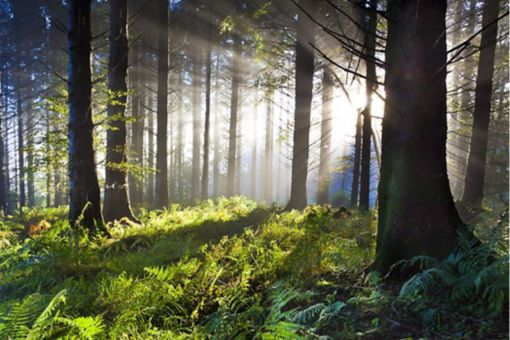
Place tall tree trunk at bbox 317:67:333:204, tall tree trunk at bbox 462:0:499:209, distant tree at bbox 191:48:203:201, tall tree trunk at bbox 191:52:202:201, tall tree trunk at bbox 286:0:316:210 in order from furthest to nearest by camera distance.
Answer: tall tree trunk at bbox 191:52:202:201 → distant tree at bbox 191:48:203:201 → tall tree trunk at bbox 317:67:333:204 → tall tree trunk at bbox 286:0:316:210 → tall tree trunk at bbox 462:0:499:209

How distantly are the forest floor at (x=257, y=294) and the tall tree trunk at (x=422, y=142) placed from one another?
23 cm

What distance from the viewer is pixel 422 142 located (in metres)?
3.17

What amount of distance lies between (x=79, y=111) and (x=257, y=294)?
5.02 metres

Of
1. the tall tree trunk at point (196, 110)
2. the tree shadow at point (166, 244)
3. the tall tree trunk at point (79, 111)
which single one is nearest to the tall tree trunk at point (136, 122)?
the tall tree trunk at point (196, 110)

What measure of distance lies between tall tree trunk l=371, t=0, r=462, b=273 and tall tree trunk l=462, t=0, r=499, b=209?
8142 mm

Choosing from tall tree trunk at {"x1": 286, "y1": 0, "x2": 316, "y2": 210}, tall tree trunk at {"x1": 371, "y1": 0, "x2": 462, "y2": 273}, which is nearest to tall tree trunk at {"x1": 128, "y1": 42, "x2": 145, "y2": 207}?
tall tree trunk at {"x1": 286, "y1": 0, "x2": 316, "y2": 210}

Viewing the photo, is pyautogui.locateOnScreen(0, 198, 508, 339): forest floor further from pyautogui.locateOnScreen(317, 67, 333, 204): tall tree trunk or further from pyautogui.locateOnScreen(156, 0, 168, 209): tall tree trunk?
pyautogui.locateOnScreen(317, 67, 333, 204): tall tree trunk

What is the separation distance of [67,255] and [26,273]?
514 millimetres

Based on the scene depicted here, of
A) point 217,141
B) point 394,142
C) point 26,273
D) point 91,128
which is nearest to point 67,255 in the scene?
point 26,273

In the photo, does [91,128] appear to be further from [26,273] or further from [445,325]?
[445,325]

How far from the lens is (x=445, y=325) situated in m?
2.21

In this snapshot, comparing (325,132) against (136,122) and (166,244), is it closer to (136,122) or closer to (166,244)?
(136,122)

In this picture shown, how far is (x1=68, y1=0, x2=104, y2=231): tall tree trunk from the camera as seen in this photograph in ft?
19.9

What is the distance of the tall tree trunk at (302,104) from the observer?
1045 centimetres
